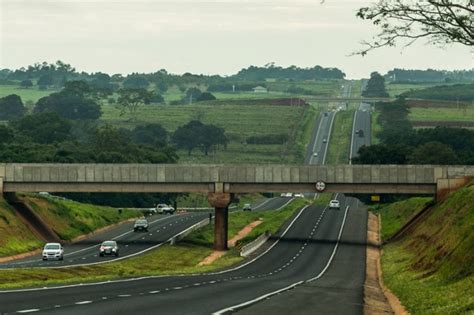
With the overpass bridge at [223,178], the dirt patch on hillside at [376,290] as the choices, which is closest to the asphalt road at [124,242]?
Result: the overpass bridge at [223,178]

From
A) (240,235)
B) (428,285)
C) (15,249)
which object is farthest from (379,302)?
(240,235)

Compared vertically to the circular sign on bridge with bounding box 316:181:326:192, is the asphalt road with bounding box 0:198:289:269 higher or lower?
lower

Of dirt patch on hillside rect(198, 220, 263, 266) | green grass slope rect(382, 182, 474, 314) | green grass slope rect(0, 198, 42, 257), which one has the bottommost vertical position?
dirt patch on hillside rect(198, 220, 263, 266)

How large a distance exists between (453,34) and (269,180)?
70.5m

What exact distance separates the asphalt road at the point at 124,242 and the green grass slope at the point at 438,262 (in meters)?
25.0

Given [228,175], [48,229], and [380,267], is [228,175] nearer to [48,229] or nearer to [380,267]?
[48,229]

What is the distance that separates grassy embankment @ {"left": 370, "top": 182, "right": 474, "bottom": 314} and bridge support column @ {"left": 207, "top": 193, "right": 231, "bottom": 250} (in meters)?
17.2

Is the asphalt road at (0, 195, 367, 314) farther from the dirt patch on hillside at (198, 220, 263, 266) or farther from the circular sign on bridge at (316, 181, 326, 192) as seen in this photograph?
the circular sign on bridge at (316, 181, 326, 192)

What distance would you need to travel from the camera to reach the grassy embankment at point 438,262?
52131 mm

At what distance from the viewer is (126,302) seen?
4512 centimetres

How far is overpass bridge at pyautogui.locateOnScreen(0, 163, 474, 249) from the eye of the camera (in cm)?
12731

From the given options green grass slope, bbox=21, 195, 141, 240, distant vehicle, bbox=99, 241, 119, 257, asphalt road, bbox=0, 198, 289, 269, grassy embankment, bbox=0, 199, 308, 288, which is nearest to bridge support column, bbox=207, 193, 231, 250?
grassy embankment, bbox=0, 199, 308, 288

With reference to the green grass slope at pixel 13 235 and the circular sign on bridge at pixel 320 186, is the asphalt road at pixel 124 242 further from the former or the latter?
the circular sign on bridge at pixel 320 186

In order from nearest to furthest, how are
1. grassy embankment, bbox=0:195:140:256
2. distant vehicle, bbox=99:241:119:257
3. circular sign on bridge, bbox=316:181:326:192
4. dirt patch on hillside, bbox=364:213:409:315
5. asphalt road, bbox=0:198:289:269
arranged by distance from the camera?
dirt patch on hillside, bbox=364:213:409:315 < asphalt road, bbox=0:198:289:269 < distant vehicle, bbox=99:241:119:257 < grassy embankment, bbox=0:195:140:256 < circular sign on bridge, bbox=316:181:326:192
